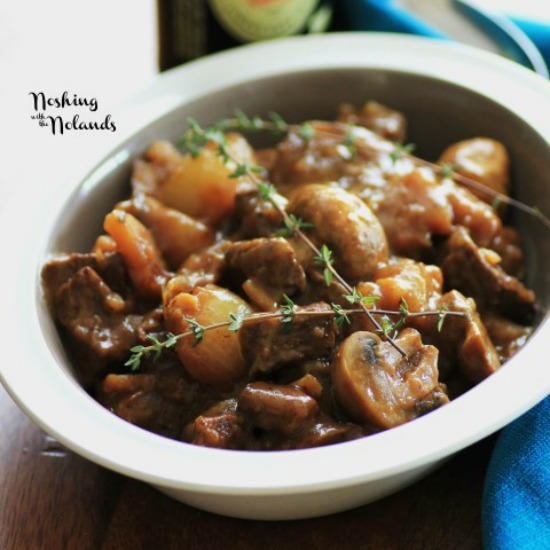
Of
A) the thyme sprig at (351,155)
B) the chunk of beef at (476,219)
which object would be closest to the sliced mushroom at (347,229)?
the thyme sprig at (351,155)

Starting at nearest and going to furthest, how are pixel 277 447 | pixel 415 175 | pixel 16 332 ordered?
pixel 277 447 < pixel 16 332 < pixel 415 175

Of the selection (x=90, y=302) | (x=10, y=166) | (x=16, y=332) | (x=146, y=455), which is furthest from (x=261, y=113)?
(x=146, y=455)

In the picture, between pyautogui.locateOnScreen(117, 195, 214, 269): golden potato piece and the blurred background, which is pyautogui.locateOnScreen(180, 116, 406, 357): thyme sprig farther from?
the blurred background

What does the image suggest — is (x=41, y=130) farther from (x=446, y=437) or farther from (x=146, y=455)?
(x=446, y=437)

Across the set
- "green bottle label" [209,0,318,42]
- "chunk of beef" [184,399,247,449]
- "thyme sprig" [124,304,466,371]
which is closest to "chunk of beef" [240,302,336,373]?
"thyme sprig" [124,304,466,371]

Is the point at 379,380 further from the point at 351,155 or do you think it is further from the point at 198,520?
the point at 351,155

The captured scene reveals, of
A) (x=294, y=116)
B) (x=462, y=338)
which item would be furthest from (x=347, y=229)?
(x=294, y=116)
